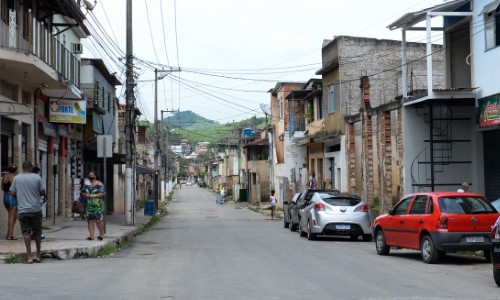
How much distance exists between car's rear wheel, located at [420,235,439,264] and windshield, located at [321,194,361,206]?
6812 millimetres

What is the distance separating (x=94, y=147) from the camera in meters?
33.3

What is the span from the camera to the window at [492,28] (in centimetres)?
1956

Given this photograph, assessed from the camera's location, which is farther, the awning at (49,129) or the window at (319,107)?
the window at (319,107)

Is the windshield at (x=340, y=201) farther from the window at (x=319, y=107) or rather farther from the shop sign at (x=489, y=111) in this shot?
the window at (x=319, y=107)

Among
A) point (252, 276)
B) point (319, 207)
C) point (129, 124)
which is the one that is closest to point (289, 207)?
point (319, 207)

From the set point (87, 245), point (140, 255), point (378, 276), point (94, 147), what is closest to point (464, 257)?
point (378, 276)

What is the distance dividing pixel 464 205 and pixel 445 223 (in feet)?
2.30

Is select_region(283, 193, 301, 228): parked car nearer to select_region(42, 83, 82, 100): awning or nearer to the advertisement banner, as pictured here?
the advertisement banner

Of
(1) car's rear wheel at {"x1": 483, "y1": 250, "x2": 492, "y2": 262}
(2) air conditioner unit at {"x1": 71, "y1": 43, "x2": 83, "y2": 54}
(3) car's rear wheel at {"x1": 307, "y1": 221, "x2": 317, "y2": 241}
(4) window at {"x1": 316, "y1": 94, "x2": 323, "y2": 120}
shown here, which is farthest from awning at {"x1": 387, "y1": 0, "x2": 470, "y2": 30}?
(4) window at {"x1": 316, "y1": 94, "x2": 323, "y2": 120}

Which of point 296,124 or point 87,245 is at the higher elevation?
point 296,124

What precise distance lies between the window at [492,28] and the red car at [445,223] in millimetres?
7421

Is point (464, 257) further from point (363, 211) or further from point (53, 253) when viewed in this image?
point (53, 253)

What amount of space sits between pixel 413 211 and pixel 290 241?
21.0 ft

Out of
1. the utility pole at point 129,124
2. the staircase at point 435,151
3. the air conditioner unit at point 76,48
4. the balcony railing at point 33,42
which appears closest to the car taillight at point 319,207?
the staircase at point 435,151
